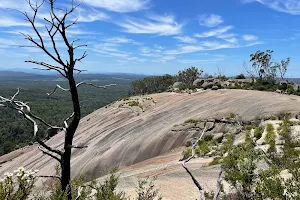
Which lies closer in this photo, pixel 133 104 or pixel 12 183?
pixel 12 183

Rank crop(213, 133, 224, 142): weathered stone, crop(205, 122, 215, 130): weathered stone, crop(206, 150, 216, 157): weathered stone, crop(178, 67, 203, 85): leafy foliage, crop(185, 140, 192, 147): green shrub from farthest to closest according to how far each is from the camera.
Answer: crop(178, 67, 203, 85): leafy foliage → crop(205, 122, 215, 130): weathered stone → crop(185, 140, 192, 147): green shrub → crop(213, 133, 224, 142): weathered stone → crop(206, 150, 216, 157): weathered stone

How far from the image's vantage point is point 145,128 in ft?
90.7

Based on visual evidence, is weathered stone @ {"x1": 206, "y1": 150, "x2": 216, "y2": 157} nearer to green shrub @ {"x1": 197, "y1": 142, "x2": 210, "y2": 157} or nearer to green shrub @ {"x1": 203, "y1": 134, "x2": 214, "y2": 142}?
green shrub @ {"x1": 197, "y1": 142, "x2": 210, "y2": 157}

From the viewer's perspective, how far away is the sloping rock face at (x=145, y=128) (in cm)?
2355

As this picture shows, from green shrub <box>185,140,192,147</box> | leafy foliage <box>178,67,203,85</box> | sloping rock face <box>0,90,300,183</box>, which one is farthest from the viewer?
leafy foliage <box>178,67,203,85</box>

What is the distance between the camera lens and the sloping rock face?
77.3ft

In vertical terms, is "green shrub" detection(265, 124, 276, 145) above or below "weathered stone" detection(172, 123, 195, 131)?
above

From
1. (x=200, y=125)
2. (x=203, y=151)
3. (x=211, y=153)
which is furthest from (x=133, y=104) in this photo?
(x=211, y=153)

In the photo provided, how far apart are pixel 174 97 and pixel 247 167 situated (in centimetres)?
2772

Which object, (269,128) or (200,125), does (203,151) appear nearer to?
(269,128)

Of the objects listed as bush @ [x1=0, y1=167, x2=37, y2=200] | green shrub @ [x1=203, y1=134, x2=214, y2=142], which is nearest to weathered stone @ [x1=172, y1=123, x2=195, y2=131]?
green shrub @ [x1=203, y1=134, x2=214, y2=142]

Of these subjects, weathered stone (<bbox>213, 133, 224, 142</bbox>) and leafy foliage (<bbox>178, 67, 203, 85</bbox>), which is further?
leafy foliage (<bbox>178, 67, 203, 85</bbox>)

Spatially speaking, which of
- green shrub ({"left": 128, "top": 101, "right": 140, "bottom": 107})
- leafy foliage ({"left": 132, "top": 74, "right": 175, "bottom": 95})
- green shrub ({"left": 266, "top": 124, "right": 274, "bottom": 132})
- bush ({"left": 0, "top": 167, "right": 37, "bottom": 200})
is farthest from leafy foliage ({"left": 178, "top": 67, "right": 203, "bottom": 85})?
bush ({"left": 0, "top": 167, "right": 37, "bottom": 200})

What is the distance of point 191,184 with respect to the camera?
11992mm
